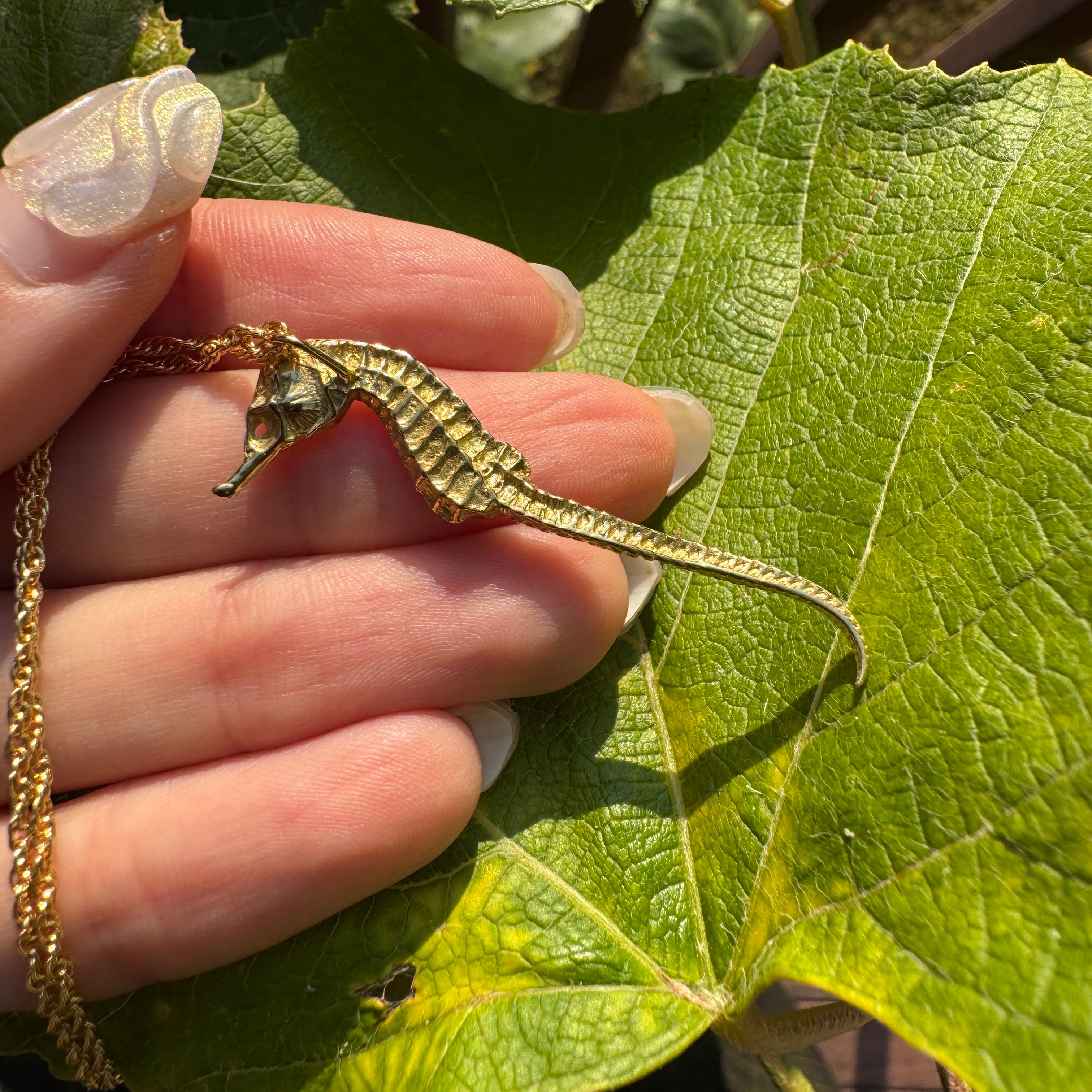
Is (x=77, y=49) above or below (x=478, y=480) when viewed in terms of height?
above

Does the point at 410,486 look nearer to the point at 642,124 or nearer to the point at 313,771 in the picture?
the point at 313,771

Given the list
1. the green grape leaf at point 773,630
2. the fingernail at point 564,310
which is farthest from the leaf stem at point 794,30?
the fingernail at point 564,310

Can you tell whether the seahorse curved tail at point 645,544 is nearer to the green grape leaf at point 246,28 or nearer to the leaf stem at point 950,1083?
the leaf stem at point 950,1083

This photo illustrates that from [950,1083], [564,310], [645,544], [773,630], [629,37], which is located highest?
[629,37]

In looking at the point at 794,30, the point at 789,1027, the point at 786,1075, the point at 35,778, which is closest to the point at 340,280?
the point at 35,778

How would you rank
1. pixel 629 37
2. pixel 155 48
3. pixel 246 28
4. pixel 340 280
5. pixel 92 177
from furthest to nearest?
pixel 629 37
pixel 246 28
pixel 155 48
pixel 340 280
pixel 92 177

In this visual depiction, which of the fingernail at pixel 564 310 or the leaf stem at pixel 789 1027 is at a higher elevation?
the fingernail at pixel 564 310

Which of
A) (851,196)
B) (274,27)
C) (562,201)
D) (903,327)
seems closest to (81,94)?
(274,27)

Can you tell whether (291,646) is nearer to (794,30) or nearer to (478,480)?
A: (478,480)
